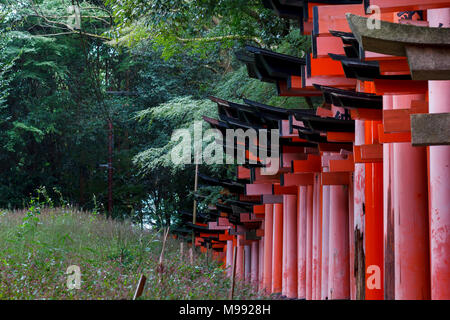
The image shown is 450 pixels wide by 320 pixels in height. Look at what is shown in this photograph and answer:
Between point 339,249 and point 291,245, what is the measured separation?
139 inches

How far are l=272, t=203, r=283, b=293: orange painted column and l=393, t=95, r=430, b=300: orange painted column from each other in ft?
25.3

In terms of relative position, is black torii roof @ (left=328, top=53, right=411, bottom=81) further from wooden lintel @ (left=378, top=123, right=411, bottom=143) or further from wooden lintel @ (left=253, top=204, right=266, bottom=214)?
wooden lintel @ (left=253, top=204, right=266, bottom=214)

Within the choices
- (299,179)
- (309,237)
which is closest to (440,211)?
(299,179)

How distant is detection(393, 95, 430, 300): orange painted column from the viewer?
5625 millimetres

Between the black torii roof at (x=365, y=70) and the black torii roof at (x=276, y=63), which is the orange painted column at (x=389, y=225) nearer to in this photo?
the black torii roof at (x=365, y=70)

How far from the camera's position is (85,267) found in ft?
34.7

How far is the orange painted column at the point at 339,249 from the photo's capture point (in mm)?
8945

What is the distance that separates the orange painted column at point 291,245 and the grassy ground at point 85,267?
0.89 metres

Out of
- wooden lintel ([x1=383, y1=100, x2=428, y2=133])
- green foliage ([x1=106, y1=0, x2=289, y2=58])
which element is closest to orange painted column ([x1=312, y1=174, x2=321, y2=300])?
wooden lintel ([x1=383, y1=100, x2=428, y2=133])

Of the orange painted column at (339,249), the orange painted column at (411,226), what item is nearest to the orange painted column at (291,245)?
the orange painted column at (339,249)

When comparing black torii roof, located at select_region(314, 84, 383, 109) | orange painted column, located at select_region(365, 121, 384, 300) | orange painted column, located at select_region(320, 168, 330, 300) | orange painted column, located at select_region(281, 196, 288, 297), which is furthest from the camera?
orange painted column, located at select_region(281, 196, 288, 297)

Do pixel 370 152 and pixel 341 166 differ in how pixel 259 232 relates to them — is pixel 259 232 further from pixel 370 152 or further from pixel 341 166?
pixel 370 152
